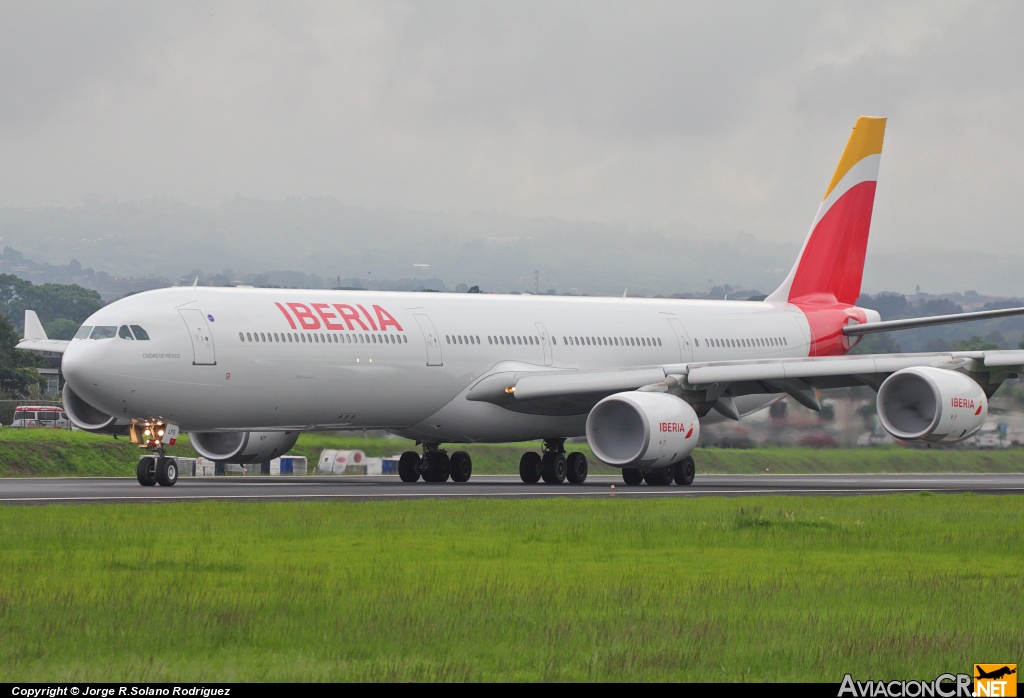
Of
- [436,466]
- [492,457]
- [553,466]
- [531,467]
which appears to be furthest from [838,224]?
[436,466]

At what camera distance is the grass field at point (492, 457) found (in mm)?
38875

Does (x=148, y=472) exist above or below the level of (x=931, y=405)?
below

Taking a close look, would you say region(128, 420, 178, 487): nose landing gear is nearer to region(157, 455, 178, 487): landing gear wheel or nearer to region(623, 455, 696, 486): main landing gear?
region(157, 455, 178, 487): landing gear wheel

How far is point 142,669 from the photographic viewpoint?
Answer: 8.36 metres

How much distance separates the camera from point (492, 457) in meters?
45.8

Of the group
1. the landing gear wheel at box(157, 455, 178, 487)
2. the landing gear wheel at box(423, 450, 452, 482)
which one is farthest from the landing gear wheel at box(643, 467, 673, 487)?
the landing gear wheel at box(157, 455, 178, 487)

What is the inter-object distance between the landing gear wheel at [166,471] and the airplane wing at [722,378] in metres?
6.68

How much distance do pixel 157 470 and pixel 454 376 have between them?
261 inches

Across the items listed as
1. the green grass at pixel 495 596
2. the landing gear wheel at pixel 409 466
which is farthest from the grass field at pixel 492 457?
the green grass at pixel 495 596

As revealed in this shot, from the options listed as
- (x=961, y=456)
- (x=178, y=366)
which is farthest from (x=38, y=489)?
(x=961, y=456)

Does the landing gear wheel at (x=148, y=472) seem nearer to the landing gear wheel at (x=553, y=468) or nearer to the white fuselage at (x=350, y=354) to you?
the white fuselage at (x=350, y=354)

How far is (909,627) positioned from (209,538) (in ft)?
25.7

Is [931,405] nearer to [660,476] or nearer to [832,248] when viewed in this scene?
[660,476]

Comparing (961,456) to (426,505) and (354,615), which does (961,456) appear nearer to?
(426,505)
